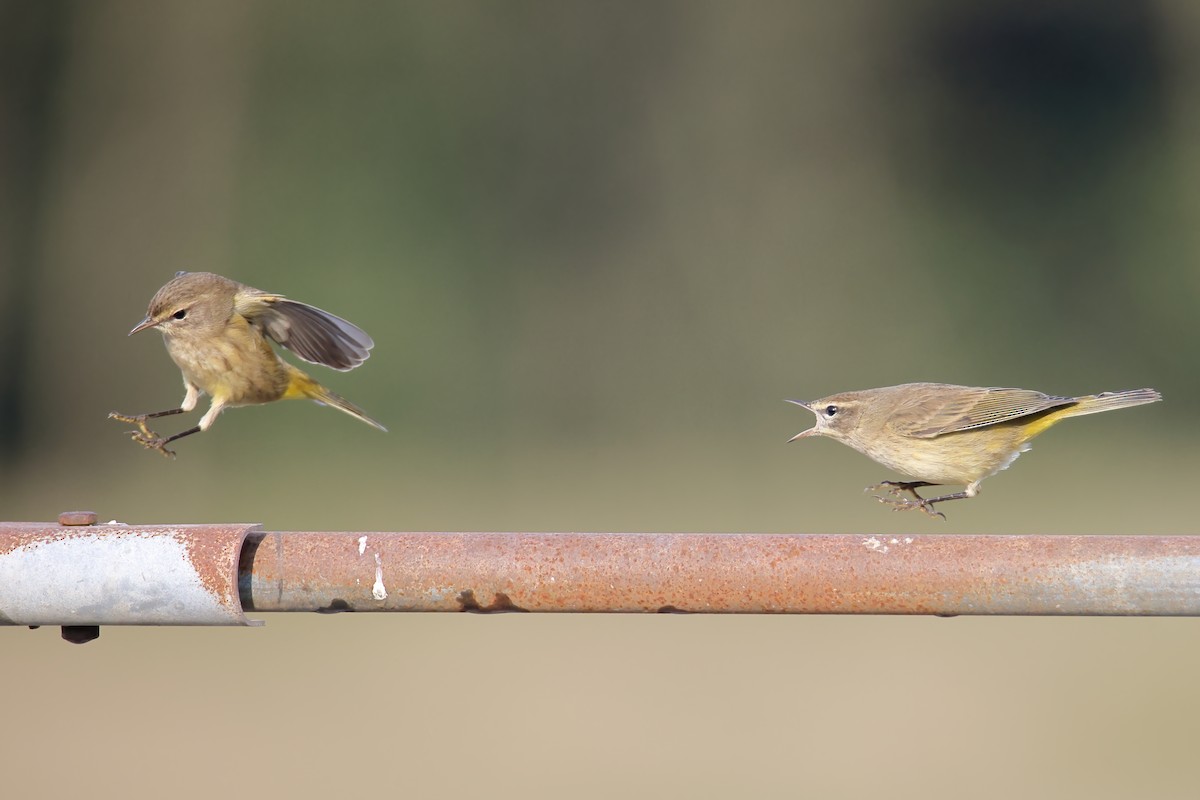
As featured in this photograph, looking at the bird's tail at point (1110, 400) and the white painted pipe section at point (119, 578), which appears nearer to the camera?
the white painted pipe section at point (119, 578)

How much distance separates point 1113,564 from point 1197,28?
19.2m

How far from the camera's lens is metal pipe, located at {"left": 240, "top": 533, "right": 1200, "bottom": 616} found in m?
2.48

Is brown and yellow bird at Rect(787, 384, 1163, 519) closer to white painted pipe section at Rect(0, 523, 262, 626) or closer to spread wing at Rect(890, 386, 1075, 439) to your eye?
spread wing at Rect(890, 386, 1075, 439)

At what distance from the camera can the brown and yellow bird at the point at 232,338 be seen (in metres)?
4.97

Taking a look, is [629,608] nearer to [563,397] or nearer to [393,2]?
[563,397]

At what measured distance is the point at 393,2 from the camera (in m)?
19.5

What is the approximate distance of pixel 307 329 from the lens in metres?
5.25

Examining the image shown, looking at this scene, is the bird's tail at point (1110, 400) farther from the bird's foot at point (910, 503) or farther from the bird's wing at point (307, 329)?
the bird's wing at point (307, 329)

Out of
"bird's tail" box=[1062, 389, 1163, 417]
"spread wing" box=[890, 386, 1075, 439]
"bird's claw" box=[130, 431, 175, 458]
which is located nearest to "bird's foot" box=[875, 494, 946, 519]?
"spread wing" box=[890, 386, 1075, 439]

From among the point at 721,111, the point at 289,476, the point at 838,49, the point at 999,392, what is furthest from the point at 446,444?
the point at 999,392

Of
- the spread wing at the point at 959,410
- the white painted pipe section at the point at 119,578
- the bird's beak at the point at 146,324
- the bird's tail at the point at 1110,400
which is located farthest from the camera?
the spread wing at the point at 959,410

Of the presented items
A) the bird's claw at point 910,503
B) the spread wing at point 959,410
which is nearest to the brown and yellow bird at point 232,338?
the bird's claw at point 910,503

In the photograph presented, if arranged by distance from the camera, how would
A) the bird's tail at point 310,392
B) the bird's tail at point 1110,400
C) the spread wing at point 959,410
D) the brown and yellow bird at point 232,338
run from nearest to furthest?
1. the brown and yellow bird at point 232,338
2. the bird's tail at point 1110,400
3. the spread wing at point 959,410
4. the bird's tail at point 310,392

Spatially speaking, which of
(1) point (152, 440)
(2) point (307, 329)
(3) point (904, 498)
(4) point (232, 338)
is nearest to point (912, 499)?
(3) point (904, 498)
